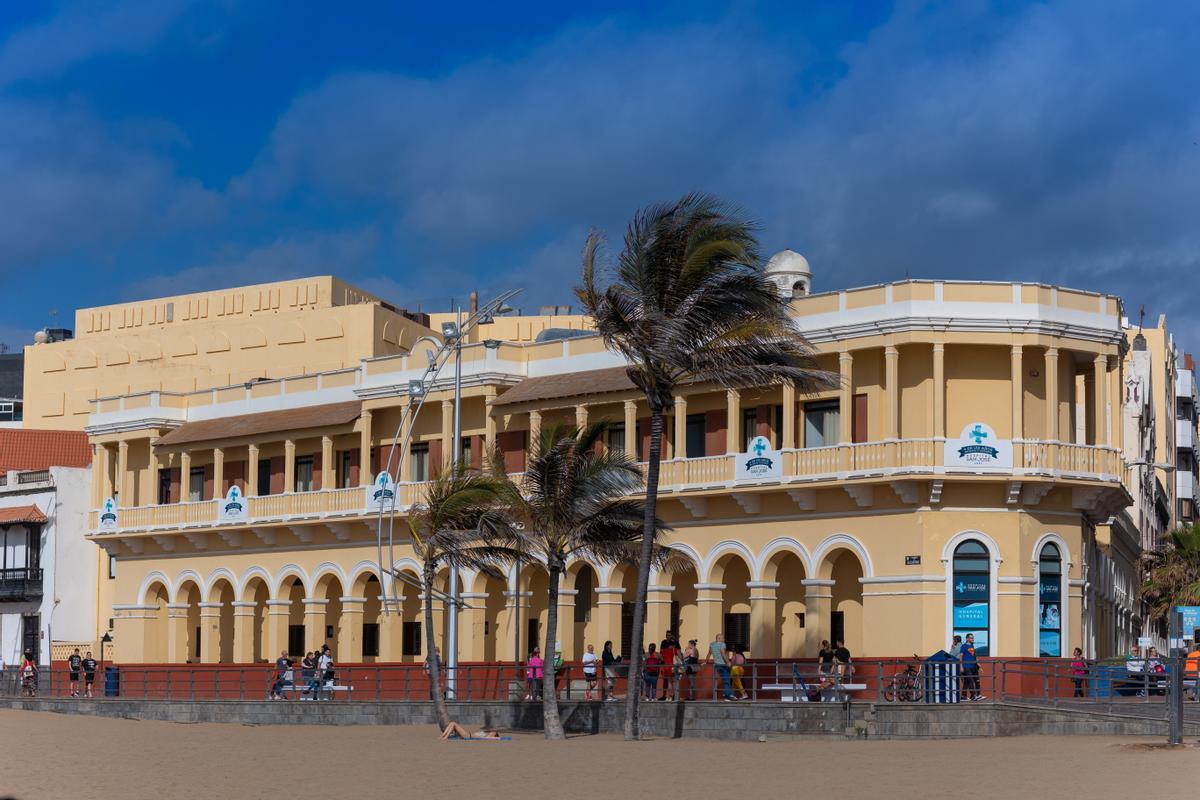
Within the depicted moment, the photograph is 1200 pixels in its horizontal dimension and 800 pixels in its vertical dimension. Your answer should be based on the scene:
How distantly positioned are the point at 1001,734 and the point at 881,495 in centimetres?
972

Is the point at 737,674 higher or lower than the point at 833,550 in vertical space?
lower

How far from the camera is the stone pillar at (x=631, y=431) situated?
157 feet

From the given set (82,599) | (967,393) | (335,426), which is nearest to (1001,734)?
(967,393)

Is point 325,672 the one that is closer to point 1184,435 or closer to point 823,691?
point 823,691

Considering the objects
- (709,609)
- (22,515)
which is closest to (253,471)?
(22,515)

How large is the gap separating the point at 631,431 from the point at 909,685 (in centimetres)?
1255

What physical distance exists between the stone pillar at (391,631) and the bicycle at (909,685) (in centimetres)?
1827

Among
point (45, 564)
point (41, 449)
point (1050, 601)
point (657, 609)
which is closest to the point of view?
point (1050, 601)

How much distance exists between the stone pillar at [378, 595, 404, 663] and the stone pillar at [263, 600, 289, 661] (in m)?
4.41

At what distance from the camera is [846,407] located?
4378cm

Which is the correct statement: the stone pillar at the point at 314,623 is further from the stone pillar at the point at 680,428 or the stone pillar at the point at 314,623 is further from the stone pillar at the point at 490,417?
the stone pillar at the point at 680,428

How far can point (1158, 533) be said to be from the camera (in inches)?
3243

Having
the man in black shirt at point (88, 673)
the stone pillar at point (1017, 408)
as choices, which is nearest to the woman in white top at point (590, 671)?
the stone pillar at point (1017, 408)

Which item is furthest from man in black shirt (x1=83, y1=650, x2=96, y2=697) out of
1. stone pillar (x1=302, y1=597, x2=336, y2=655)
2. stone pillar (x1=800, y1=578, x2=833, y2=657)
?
stone pillar (x1=800, y1=578, x2=833, y2=657)
